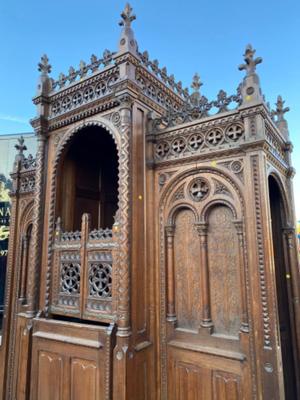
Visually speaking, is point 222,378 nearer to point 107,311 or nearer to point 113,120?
point 107,311

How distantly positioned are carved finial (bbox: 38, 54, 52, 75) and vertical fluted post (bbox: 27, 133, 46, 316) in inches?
41.4

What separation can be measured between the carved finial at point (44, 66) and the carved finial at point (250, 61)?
9.72ft

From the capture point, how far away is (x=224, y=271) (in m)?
2.89

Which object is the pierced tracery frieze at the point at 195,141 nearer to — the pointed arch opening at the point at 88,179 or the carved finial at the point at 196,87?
the pointed arch opening at the point at 88,179

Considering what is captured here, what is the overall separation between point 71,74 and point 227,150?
8.38ft

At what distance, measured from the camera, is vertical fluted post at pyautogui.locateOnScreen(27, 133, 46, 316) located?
365 cm

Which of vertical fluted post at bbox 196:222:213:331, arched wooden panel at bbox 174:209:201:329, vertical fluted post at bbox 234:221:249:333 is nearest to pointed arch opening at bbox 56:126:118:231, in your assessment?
arched wooden panel at bbox 174:209:201:329

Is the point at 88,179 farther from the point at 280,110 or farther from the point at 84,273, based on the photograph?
the point at 280,110

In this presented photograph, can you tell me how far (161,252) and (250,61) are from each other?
2.37m

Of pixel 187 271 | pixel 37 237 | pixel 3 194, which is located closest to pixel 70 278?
pixel 37 237

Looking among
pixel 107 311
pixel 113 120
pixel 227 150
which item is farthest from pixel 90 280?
pixel 227 150

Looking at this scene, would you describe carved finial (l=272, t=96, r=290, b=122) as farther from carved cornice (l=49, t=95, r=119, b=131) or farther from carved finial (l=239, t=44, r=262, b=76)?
carved cornice (l=49, t=95, r=119, b=131)

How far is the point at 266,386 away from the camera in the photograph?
7.92 feet

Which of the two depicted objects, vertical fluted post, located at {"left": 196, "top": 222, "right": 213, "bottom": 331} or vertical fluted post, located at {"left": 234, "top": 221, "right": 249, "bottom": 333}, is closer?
vertical fluted post, located at {"left": 234, "top": 221, "right": 249, "bottom": 333}
